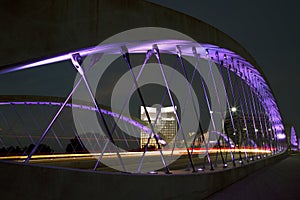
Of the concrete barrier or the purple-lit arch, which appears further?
the purple-lit arch

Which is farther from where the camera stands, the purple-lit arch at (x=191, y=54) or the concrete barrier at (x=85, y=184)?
the purple-lit arch at (x=191, y=54)

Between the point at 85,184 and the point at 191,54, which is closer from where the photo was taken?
the point at 85,184

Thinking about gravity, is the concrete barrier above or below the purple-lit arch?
below

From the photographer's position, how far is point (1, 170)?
3281 mm

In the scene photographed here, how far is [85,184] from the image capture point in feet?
13.4

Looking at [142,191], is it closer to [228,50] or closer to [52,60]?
[52,60]

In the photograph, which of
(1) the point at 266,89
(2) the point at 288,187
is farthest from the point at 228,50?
(1) the point at 266,89

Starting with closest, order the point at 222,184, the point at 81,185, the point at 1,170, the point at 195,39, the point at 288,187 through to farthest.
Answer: the point at 1,170 → the point at 81,185 → the point at 195,39 → the point at 222,184 → the point at 288,187

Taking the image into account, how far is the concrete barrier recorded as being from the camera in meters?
3.36

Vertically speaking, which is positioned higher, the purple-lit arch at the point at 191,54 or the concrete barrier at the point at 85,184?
the purple-lit arch at the point at 191,54

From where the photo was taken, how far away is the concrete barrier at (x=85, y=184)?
3.36 m

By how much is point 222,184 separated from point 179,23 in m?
5.94

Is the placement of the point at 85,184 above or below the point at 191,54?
below

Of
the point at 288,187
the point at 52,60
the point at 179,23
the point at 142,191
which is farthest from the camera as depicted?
the point at 288,187
